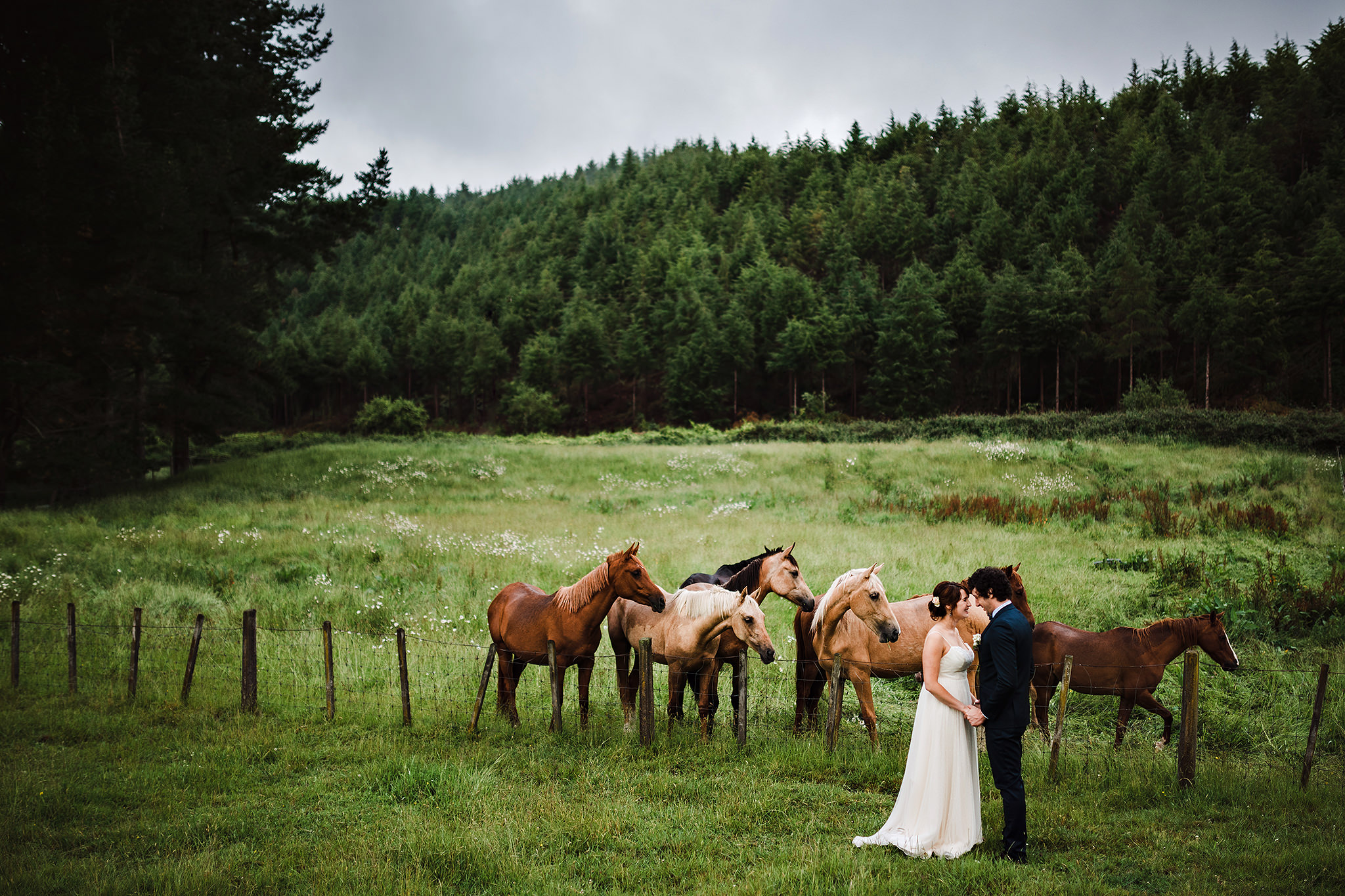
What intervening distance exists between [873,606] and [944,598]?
216cm

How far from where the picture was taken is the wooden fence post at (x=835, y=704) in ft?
25.9

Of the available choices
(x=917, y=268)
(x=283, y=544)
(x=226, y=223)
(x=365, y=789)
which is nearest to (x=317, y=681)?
(x=365, y=789)

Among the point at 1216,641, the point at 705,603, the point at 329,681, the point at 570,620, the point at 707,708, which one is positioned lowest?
the point at 707,708

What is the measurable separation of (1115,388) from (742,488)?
52738 mm

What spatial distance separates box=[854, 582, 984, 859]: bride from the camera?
567 centimetres

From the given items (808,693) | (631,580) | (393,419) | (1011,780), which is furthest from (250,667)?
(393,419)

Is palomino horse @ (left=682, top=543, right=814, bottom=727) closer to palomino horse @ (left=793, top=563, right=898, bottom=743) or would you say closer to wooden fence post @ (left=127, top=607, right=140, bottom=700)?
palomino horse @ (left=793, top=563, right=898, bottom=743)

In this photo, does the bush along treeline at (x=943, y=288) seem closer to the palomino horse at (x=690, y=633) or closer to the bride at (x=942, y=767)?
the palomino horse at (x=690, y=633)

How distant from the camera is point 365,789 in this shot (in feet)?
23.1

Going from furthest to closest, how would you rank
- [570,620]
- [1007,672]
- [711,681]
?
[570,620]
[711,681]
[1007,672]

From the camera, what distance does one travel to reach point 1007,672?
216 inches

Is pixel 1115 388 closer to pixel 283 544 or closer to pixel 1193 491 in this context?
pixel 1193 491

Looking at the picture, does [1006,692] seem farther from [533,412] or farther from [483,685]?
[533,412]

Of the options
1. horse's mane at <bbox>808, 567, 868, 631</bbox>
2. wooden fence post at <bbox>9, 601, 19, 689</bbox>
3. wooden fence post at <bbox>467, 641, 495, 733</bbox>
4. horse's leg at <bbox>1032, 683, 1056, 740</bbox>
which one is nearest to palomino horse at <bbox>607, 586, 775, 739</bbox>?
horse's mane at <bbox>808, 567, 868, 631</bbox>
